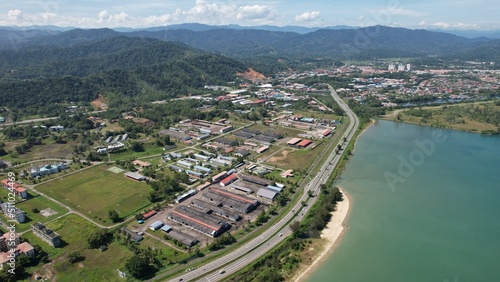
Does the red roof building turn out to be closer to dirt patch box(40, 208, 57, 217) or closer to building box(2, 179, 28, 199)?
dirt patch box(40, 208, 57, 217)

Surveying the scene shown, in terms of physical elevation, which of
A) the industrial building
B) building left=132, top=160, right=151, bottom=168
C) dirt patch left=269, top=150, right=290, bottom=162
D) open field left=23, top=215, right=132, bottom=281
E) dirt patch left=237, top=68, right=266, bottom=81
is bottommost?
open field left=23, top=215, right=132, bottom=281

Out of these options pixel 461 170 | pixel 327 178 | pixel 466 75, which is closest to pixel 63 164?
pixel 327 178

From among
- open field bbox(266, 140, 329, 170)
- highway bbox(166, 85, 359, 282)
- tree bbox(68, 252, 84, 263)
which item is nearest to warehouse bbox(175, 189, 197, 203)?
highway bbox(166, 85, 359, 282)

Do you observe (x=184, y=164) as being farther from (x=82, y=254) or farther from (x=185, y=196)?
(x=82, y=254)

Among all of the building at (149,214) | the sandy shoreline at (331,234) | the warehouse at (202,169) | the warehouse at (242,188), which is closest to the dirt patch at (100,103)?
the warehouse at (202,169)

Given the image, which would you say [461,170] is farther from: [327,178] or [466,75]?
[466,75]

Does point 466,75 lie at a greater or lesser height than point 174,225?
greater

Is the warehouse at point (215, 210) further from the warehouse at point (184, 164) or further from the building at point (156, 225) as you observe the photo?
the warehouse at point (184, 164)
